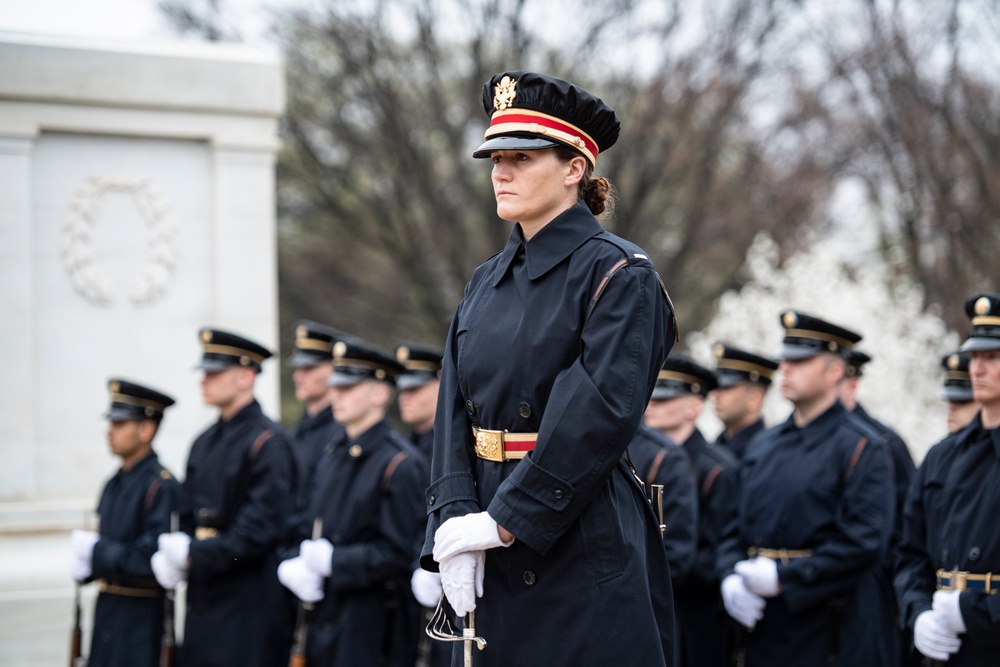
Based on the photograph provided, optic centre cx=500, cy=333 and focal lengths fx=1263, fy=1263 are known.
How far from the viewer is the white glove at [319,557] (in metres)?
5.97

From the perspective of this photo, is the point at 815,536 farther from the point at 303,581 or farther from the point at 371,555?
the point at 303,581

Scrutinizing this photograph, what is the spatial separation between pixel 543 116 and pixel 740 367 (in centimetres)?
470

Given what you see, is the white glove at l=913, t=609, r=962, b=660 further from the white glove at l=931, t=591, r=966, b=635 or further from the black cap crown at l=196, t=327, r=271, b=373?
the black cap crown at l=196, t=327, r=271, b=373

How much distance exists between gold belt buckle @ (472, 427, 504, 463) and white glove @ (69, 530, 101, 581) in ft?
11.9

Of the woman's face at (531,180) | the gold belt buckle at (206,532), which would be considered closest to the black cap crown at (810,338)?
the woman's face at (531,180)

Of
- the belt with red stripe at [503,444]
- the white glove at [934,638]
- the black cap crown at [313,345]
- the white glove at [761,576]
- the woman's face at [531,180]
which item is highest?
the black cap crown at [313,345]

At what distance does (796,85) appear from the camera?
17984 mm

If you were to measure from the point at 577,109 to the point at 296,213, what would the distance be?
17309mm

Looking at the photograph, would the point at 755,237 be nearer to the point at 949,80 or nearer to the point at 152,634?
the point at 949,80

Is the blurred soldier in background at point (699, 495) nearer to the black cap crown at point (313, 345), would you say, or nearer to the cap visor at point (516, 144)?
the black cap crown at point (313, 345)

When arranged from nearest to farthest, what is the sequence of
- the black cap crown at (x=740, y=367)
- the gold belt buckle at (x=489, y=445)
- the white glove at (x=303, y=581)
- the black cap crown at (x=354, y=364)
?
the gold belt buckle at (x=489, y=445) → the white glove at (x=303, y=581) → the black cap crown at (x=354, y=364) → the black cap crown at (x=740, y=367)

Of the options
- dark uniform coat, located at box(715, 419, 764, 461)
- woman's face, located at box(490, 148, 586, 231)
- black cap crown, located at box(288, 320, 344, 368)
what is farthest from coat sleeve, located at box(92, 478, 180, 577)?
woman's face, located at box(490, 148, 586, 231)

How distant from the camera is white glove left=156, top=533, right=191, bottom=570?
6211 millimetres

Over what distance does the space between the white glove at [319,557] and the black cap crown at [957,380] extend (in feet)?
11.2
